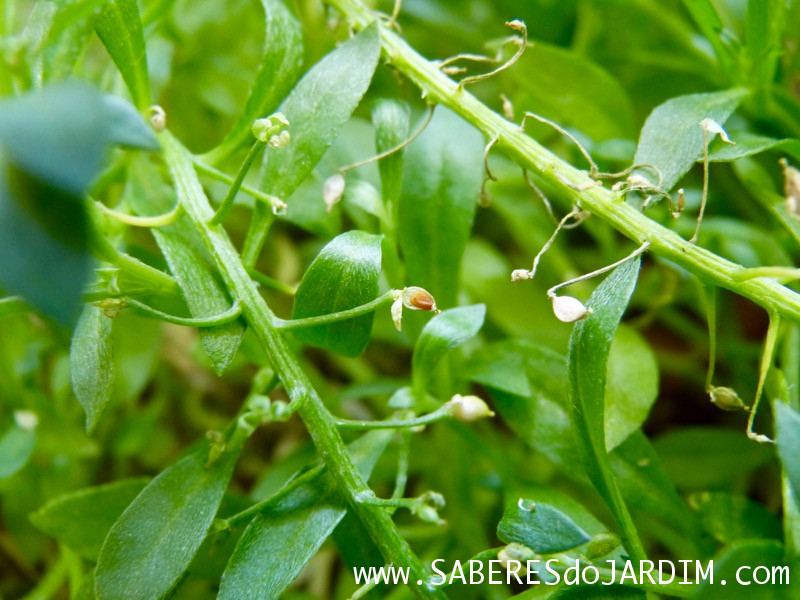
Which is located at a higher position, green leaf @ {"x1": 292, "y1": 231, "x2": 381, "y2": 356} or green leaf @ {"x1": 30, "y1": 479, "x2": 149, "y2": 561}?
green leaf @ {"x1": 292, "y1": 231, "x2": 381, "y2": 356}

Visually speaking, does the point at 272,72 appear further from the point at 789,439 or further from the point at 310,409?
the point at 789,439

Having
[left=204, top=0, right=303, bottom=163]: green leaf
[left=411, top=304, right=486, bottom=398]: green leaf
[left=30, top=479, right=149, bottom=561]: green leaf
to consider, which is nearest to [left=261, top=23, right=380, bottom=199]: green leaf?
[left=204, top=0, right=303, bottom=163]: green leaf

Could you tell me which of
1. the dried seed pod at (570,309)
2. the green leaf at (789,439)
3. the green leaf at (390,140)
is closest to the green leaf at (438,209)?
the green leaf at (390,140)

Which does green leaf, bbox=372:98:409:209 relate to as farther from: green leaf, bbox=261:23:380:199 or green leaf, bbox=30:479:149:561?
green leaf, bbox=30:479:149:561

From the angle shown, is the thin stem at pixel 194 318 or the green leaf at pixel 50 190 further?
the thin stem at pixel 194 318

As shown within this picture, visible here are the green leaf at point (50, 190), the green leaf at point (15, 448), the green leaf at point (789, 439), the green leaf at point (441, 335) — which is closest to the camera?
the green leaf at point (50, 190)

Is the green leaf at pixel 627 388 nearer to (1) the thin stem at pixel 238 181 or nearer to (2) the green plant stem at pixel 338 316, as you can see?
(2) the green plant stem at pixel 338 316

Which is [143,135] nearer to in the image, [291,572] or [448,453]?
[291,572]
